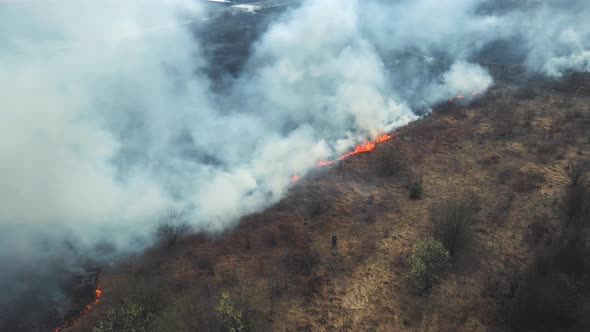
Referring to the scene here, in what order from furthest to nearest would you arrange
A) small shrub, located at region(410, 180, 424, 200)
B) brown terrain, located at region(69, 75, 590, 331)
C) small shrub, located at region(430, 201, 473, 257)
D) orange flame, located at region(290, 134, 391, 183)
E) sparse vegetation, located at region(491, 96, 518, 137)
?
sparse vegetation, located at region(491, 96, 518, 137) < orange flame, located at region(290, 134, 391, 183) < small shrub, located at region(410, 180, 424, 200) < small shrub, located at region(430, 201, 473, 257) < brown terrain, located at region(69, 75, 590, 331)

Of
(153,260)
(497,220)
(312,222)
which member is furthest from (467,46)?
(153,260)

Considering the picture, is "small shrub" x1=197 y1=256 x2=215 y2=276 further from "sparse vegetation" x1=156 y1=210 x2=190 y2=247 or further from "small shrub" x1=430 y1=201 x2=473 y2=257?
"small shrub" x1=430 y1=201 x2=473 y2=257

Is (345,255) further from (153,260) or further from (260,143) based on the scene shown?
(260,143)

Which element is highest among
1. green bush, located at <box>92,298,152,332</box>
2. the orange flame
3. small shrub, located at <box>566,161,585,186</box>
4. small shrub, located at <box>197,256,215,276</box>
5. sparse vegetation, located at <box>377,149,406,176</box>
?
green bush, located at <box>92,298,152,332</box>

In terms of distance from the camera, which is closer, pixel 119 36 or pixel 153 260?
pixel 153 260

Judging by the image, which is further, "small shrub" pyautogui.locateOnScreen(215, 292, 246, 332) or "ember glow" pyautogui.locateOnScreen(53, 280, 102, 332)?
"ember glow" pyautogui.locateOnScreen(53, 280, 102, 332)

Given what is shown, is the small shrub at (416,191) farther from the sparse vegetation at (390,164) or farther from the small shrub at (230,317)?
the small shrub at (230,317)

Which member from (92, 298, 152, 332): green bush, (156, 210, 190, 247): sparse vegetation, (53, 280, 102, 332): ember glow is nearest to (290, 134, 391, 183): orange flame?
(156, 210, 190, 247): sparse vegetation

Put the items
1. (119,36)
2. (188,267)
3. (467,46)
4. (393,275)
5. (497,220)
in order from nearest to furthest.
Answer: (393,275)
(188,267)
(497,220)
(119,36)
(467,46)
